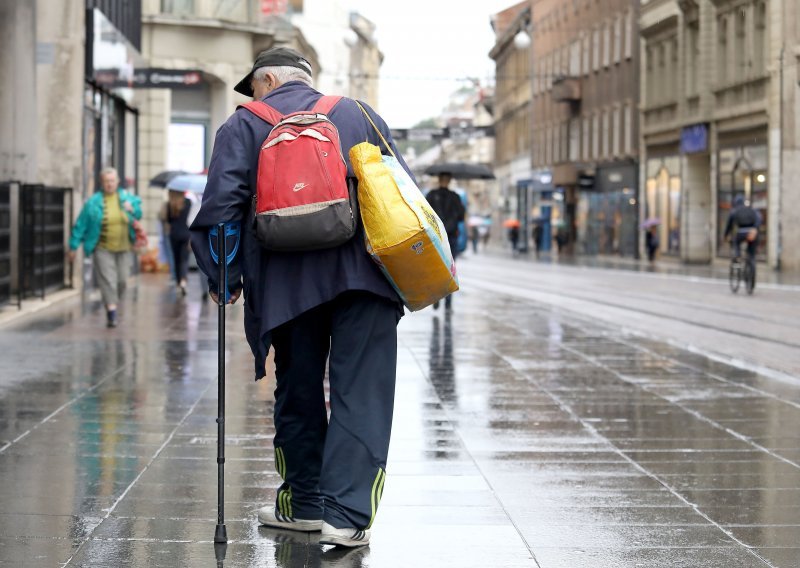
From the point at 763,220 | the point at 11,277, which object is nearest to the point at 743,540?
the point at 11,277

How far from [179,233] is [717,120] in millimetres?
28691

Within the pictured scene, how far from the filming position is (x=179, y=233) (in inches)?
998

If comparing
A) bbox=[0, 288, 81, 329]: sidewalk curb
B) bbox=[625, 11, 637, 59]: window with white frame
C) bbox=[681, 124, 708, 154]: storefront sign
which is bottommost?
bbox=[0, 288, 81, 329]: sidewalk curb

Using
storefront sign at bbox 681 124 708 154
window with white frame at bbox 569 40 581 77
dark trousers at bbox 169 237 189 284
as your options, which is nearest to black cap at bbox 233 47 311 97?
dark trousers at bbox 169 237 189 284

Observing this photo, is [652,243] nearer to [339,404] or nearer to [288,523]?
[288,523]

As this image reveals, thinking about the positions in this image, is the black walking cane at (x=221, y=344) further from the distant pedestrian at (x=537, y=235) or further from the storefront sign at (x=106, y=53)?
the distant pedestrian at (x=537, y=235)

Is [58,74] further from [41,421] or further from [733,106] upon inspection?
[733,106]

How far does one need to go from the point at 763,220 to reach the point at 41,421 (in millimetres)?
38715

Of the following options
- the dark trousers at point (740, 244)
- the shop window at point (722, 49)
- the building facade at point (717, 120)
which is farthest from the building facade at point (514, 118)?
the dark trousers at point (740, 244)

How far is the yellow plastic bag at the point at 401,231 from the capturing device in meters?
5.56

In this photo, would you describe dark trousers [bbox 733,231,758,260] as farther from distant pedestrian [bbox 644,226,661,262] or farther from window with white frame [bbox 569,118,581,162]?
window with white frame [bbox 569,118,581,162]

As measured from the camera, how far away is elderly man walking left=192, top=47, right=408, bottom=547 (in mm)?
→ 5668

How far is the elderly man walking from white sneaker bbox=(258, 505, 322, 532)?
0.02 metres

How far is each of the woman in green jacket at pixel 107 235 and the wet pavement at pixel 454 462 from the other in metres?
2.65
